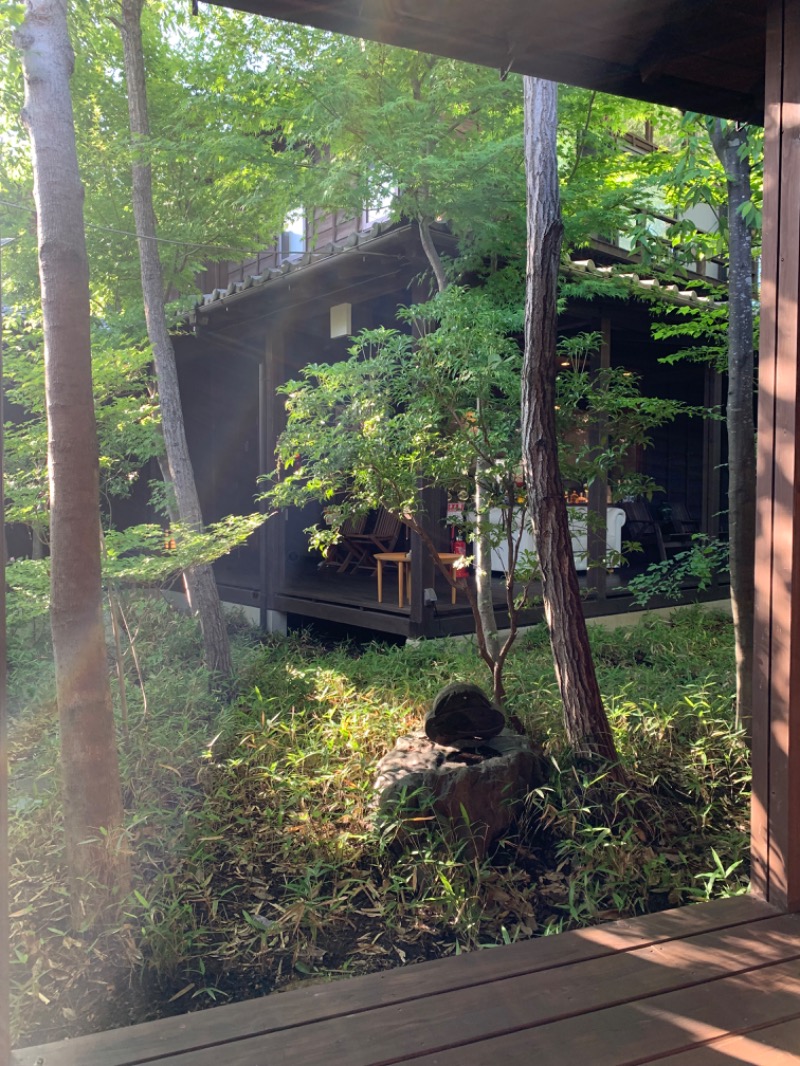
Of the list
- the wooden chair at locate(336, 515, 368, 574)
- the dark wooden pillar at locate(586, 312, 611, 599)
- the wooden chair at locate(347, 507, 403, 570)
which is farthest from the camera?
the wooden chair at locate(336, 515, 368, 574)

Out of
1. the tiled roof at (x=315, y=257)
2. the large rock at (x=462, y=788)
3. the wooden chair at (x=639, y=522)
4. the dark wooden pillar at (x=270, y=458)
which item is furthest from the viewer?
the wooden chair at (x=639, y=522)

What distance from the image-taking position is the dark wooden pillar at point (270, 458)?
793cm

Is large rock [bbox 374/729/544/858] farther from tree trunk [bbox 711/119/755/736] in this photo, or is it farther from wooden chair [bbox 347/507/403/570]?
wooden chair [bbox 347/507/403/570]

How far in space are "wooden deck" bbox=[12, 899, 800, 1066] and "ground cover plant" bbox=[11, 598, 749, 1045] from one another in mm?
841

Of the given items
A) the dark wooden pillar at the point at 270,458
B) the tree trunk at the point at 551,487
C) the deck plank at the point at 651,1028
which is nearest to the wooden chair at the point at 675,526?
the dark wooden pillar at the point at 270,458

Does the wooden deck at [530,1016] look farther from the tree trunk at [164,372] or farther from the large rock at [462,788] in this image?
the tree trunk at [164,372]

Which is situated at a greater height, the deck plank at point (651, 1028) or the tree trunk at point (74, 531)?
the tree trunk at point (74, 531)

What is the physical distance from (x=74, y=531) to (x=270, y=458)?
5.07 meters

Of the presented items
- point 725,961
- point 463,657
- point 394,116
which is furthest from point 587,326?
point 725,961

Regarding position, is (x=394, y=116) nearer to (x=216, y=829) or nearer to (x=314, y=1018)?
(x=216, y=829)

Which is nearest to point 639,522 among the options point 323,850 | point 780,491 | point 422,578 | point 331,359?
point 331,359

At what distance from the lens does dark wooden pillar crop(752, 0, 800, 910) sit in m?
2.05

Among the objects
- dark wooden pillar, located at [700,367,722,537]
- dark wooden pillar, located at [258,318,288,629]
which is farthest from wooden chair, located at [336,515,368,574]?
dark wooden pillar, located at [700,367,722,537]

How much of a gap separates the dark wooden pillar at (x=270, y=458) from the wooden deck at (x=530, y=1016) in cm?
612
